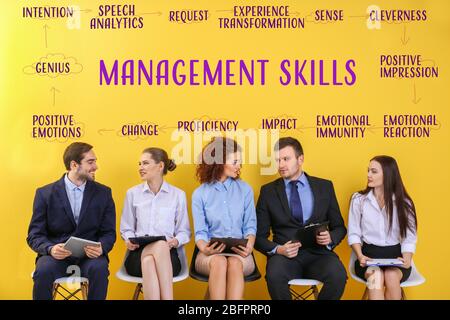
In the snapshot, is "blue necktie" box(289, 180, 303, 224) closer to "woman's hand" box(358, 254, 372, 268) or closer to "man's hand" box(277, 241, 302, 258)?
"man's hand" box(277, 241, 302, 258)

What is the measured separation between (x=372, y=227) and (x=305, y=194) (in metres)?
0.55

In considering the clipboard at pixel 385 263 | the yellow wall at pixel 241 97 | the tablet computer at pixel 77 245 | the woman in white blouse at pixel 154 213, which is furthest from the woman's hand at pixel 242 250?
the tablet computer at pixel 77 245

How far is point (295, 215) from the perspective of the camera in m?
4.72

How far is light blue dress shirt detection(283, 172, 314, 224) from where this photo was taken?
4.74 m

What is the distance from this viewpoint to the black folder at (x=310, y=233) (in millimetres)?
4543

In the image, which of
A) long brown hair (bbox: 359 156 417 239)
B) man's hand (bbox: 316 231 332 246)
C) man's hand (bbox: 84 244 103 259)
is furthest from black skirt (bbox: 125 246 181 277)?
long brown hair (bbox: 359 156 417 239)

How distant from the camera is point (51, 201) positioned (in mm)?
4574

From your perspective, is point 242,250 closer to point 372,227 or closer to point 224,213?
point 224,213

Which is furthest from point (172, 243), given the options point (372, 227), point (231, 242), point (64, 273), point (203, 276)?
point (372, 227)

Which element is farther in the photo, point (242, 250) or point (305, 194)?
point (305, 194)

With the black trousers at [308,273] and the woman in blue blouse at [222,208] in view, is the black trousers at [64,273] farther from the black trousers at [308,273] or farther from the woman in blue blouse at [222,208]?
the black trousers at [308,273]

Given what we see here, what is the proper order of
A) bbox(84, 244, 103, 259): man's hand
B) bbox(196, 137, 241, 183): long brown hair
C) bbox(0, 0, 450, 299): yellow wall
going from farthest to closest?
bbox(0, 0, 450, 299): yellow wall, bbox(196, 137, 241, 183): long brown hair, bbox(84, 244, 103, 259): man's hand

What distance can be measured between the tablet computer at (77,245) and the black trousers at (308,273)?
1.27 metres

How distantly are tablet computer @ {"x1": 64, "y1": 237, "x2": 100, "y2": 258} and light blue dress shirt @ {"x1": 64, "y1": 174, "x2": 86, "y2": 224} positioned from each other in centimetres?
28
